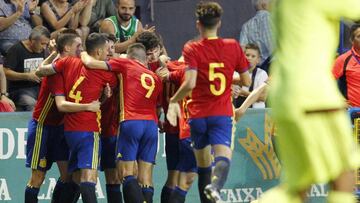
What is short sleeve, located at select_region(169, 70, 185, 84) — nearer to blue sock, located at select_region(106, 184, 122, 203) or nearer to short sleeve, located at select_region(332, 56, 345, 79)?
blue sock, located at select_region(106, 184, 122, 203)

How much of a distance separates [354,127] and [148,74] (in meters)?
2.56

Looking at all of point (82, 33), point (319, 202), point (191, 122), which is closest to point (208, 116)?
point (191, 122)

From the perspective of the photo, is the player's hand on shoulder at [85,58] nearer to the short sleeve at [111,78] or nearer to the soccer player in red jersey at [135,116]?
the soccer player in red jersey at [135,116]

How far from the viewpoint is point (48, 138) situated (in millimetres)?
14195

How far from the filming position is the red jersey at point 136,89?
13.7 m

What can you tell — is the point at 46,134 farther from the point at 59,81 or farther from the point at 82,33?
the point at 82,33

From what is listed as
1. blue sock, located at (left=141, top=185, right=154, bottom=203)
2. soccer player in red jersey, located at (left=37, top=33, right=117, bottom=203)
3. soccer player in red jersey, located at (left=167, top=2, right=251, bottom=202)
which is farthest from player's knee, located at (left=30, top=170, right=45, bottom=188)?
soccer player in red jersey, located at (left=167, top=2, right=251, bottom=202)

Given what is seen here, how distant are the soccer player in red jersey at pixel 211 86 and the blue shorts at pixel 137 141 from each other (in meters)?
0.84

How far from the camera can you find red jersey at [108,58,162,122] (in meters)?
13.7

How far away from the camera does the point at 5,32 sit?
666 inches

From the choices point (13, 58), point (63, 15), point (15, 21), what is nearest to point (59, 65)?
point (13, 58)

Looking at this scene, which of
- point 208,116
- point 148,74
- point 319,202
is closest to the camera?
point 208,116

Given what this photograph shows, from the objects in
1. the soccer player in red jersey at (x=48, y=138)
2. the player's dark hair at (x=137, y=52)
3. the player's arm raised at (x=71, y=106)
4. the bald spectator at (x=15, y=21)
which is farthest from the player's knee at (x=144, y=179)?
the bald spectator at (x=15, y=21)

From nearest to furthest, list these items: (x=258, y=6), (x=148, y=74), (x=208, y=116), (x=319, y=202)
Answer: (x=208, y=116), (x=148, y=74), (x=319, y=202), (x=258, y=6)
